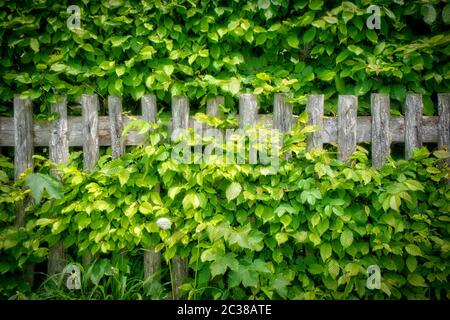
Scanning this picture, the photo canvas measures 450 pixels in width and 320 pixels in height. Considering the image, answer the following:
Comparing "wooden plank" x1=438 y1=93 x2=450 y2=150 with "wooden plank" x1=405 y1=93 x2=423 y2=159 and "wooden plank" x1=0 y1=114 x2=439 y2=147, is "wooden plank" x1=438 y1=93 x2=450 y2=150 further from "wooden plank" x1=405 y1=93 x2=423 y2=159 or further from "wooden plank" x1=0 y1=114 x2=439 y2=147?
"wooden plank" x1=405 y1=93 x2=423 y2=159

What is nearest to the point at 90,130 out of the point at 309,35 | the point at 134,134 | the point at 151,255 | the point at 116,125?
the point at 116,125

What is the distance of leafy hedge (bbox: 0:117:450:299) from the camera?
2.41 m

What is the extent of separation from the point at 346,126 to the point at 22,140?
2202 mm

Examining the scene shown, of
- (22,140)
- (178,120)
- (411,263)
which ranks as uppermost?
(178,120)

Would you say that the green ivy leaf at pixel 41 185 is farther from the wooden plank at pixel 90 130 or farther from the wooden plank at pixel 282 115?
the wooden plank at pixel 282 115

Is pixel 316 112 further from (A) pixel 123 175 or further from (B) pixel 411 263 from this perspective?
(A) pixel 123 175

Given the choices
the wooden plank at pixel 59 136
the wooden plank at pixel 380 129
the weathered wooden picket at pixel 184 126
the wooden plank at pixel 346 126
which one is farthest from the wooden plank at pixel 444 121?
the wooden plank at pixel 59 136

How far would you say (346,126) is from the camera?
2.55m

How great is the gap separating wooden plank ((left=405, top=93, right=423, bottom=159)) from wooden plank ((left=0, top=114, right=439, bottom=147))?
0.04 metres

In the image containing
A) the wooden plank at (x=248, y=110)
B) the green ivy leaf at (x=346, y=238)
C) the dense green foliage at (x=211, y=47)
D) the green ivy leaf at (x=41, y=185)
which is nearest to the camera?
the green ivy leaf at (x=41, y=185)

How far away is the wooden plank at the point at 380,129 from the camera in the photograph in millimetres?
2562

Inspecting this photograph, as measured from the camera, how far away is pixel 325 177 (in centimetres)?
246

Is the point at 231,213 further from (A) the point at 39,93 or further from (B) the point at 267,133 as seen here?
(A) the point at 39,93

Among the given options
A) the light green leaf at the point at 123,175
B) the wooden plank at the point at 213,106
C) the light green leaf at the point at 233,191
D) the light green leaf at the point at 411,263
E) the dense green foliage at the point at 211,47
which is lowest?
the light green leaf at the point at 411,263
